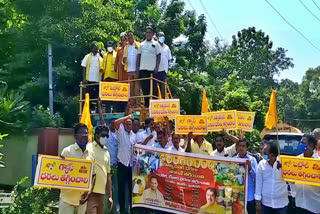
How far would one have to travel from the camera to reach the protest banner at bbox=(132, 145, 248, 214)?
21.3 ft

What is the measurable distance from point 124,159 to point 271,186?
2736mm

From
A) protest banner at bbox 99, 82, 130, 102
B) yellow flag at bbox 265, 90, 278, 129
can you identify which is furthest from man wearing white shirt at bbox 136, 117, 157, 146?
yellow flag at bbox 265, 90, 278, 129

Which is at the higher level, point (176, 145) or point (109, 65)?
point (109, 65)

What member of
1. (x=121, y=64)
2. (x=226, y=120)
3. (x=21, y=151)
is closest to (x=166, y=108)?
(x=226, y=120)

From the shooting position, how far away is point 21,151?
11961mm

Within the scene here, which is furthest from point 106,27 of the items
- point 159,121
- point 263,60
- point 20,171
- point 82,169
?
point 263,60

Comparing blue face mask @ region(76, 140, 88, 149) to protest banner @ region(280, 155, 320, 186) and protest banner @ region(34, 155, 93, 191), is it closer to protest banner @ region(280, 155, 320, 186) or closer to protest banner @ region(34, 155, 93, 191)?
protest banner @ region(34, 155, 93, 191)

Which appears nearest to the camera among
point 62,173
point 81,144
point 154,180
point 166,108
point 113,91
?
point 62,173

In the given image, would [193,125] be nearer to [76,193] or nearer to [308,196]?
[308,196]

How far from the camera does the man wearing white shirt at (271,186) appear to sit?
5.84 meters

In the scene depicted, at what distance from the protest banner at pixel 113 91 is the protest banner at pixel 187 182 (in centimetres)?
156

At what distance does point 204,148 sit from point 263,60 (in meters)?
34.2

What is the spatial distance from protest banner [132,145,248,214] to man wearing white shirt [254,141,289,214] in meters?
0.43

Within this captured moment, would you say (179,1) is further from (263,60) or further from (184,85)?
(263,60)
